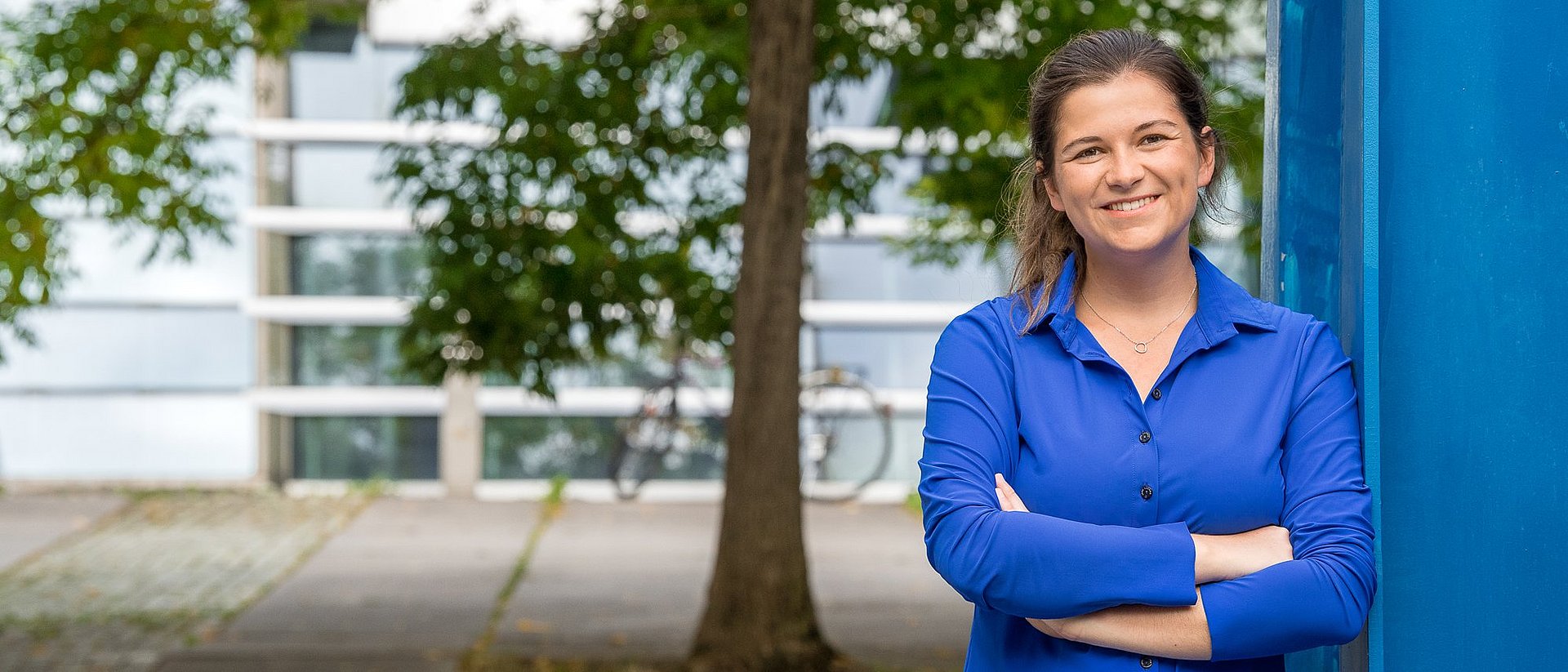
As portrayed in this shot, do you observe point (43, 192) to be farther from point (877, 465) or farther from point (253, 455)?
point (877, 465)

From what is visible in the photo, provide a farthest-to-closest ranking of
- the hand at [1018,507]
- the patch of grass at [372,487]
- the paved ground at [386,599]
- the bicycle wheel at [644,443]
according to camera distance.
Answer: the patch of grass at [372,487] → the bicycle wheel at [644,443] → the paved ground at [386,599] → the hand at [1018,507]

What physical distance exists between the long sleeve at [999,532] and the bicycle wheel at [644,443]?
35.0ft

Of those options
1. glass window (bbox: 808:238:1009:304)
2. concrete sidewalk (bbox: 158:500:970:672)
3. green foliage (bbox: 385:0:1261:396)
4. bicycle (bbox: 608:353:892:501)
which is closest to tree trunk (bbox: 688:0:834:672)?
green foliage (bbox: 385:0:1261:396)

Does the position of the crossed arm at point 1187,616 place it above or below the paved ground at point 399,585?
above

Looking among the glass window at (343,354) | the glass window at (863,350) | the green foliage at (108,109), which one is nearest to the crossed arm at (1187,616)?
the green foliage at (108,109)

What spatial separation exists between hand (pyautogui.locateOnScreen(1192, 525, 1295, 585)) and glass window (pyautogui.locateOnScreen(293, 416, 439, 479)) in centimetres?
1207

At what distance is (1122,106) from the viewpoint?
174cm

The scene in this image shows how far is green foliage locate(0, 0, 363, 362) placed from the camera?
668cm

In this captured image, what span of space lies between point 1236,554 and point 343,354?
40.2 ft

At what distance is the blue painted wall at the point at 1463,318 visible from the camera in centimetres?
157

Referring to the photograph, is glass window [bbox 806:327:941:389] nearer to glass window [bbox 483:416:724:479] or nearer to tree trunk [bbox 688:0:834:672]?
glass window [bbox 483:416:724:479]

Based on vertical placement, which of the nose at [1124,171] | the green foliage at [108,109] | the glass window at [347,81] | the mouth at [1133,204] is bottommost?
the mouth at [1133,204]

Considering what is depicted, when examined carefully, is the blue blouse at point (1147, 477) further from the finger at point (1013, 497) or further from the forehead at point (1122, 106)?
the forehead at point (1122, 106)

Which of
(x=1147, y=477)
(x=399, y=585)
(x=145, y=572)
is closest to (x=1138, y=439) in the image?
(x=1147, y=477)
